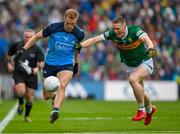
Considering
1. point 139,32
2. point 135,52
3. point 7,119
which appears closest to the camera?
point 139,32

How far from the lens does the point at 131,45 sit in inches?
624

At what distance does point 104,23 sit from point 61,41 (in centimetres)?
2008

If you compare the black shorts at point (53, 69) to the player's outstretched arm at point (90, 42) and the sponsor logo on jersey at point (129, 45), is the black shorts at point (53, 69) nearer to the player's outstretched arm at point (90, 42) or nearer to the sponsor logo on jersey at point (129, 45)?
the player's outstretched arm at point (90, 42)

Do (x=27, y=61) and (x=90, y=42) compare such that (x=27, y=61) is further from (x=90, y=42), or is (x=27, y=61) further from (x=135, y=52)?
(x=135, y=52)

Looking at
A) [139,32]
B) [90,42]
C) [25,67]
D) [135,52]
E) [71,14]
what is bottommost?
[25,67]

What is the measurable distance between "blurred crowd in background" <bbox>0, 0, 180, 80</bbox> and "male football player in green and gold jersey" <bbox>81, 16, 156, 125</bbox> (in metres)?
16.4

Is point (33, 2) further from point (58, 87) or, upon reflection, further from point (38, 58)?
point (58, 87)

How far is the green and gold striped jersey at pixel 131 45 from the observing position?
51.6 ft

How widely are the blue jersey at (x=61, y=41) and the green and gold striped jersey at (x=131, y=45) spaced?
768mm

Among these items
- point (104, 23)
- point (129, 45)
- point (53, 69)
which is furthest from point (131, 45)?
→ point (104, 23)

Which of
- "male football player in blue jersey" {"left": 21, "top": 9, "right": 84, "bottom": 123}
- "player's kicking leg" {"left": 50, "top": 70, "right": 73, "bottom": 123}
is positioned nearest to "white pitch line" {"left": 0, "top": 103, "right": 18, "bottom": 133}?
"player's kicking leg" {"left": 50, "top": 70, "right": 73, "bottom": 123}

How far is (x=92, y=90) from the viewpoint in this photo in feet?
108

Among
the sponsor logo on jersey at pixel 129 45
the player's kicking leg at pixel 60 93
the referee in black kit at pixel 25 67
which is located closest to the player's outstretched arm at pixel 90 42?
the sponsor logo on jersey at pixel 129 45

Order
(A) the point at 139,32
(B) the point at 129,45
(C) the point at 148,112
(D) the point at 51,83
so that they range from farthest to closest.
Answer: (C) the point at 148,112, (B) the point at 129,45, (A) the point at 139,32, (D) the point at 51,83
